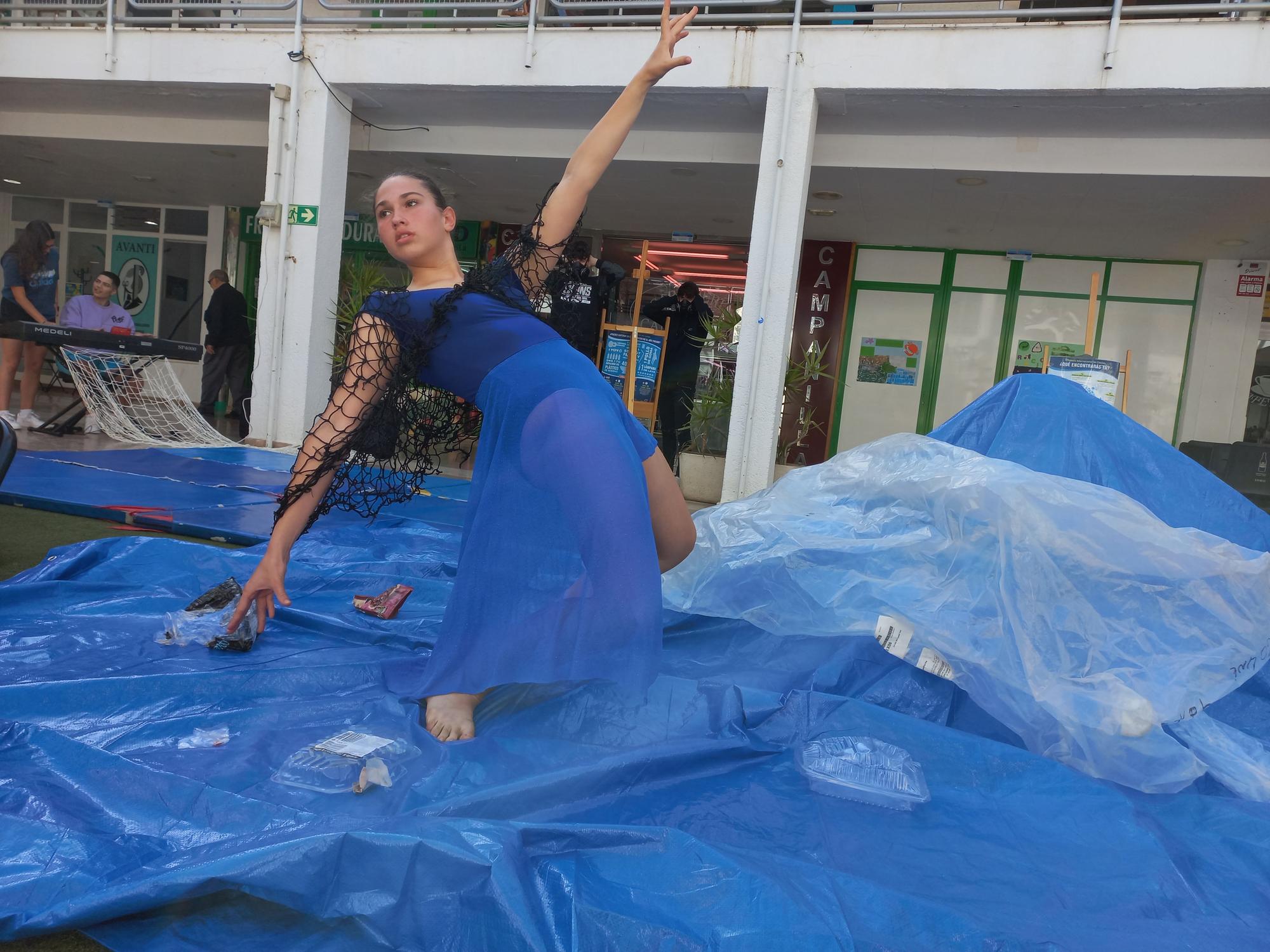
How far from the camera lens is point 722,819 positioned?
147 cm

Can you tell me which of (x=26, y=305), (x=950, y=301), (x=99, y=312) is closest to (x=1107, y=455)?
(x=950, y=301)

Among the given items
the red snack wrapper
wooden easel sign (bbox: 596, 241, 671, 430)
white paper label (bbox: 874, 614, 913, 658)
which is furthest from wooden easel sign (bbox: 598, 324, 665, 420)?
white paper label (bbox: 874, 614, 913, 658)

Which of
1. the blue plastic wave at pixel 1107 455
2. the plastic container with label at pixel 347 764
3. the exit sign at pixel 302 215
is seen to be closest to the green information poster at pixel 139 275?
the exit sign at pixel 302 215

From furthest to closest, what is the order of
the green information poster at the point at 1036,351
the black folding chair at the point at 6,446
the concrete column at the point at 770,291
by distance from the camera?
the green information poster at the point at 1036,351, the concrete column at the point at 770,291, the black folding chair at the point at 6,446

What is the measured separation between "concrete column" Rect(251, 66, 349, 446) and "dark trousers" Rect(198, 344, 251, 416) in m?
2.57

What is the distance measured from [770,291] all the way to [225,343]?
20.0 ft

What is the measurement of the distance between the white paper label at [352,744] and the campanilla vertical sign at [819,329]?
8039 millimetres

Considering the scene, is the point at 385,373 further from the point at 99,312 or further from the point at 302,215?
the point at 99,312

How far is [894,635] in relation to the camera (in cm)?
209

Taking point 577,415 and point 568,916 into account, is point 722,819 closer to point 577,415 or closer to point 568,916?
point 568,916

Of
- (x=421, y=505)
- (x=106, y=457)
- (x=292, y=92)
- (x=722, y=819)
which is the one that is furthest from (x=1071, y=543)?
(x=292, y=92)

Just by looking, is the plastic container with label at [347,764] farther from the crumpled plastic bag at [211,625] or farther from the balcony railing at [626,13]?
the balcony railing at [626,13]

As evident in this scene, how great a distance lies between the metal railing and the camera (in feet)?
17.4

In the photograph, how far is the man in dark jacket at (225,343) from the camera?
9148 millimetres
